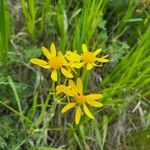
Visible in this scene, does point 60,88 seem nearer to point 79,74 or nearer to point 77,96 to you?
point 77,96

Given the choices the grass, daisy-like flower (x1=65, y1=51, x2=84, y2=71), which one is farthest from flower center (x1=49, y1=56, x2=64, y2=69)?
the grass

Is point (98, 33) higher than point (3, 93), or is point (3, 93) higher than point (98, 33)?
point (98, 33)

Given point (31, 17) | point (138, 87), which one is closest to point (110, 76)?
point (138, 87)

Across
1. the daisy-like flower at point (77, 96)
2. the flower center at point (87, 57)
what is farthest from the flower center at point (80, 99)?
the flower center at point (87, 57)

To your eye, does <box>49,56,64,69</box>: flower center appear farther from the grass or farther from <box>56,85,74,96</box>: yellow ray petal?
the grass

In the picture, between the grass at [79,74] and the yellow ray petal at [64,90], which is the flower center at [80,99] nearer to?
the yellow ray petal at [64,90]

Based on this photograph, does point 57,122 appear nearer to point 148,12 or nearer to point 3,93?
point 3,93

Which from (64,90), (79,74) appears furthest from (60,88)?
(79,74)
